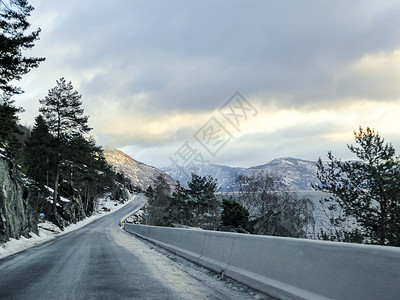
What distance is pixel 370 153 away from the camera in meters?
21.2

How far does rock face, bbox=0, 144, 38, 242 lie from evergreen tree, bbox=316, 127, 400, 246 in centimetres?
1935

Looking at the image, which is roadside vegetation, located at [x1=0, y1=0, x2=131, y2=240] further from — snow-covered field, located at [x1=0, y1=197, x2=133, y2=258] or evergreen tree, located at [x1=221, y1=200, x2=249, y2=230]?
evergreen tree, located at [x1=221, y1=200, x2=249, y2=230]

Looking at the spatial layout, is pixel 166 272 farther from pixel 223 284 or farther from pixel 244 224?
pixel 244 224

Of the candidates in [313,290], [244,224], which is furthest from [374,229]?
[313,290]

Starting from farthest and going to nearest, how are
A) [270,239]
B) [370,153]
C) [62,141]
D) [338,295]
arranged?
[62,141] < [370,153] < [270,239] < [338,295]

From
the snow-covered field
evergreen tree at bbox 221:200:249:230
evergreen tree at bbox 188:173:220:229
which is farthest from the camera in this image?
evergreen tree at bbox 188:173:220:229

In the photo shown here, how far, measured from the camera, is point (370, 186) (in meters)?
20.5

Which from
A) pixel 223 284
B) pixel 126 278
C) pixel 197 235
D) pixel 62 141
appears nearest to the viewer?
pixel 223 284

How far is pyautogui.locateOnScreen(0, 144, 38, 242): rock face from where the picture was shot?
1720 centimetres

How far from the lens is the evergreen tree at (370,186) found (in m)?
19.3

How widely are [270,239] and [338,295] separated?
1.78m

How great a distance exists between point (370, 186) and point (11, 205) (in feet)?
72.7

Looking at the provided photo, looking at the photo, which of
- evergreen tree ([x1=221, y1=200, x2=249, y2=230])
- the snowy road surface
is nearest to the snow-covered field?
the snowy road surface

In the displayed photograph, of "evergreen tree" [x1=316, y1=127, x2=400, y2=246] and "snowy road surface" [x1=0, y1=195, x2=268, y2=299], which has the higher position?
"evergreen tree" [x1=316, y1=127, x2=400, y2=246]
